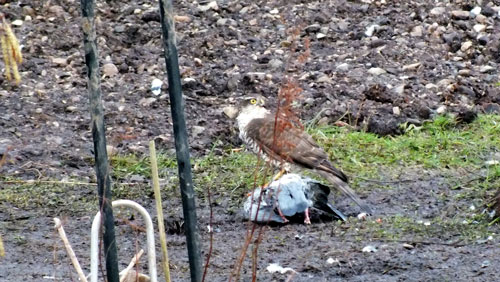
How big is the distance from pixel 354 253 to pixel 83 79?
4160 millimetres

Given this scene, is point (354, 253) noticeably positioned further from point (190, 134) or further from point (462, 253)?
point (190, 134)

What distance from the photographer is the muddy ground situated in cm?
573

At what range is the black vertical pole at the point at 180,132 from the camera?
341 cm

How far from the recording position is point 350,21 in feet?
32.3

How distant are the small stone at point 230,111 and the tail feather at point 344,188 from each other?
4.34 ft

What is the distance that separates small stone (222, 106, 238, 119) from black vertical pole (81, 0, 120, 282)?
15.7 feet

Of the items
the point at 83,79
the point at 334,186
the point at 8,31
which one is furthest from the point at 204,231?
the point at 8,31

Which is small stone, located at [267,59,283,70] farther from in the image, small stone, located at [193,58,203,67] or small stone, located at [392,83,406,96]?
small stone, located at [392,83,406,96]

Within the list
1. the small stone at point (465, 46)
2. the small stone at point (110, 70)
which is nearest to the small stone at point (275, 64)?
the small stone at point (110, 70)

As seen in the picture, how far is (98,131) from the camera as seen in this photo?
334 cm

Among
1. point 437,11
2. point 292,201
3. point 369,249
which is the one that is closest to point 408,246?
point 369,249

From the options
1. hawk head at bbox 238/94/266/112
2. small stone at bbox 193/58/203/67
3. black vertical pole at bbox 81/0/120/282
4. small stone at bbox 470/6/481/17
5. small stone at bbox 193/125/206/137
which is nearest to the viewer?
black vertical pole at bbox 81/0/120/282

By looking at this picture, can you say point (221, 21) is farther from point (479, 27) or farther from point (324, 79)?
point (479, 27)

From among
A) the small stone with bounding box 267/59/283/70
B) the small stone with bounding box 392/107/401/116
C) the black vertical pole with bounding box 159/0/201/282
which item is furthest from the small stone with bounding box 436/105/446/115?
the black vertical pole with bounding box 159/0/201/282
